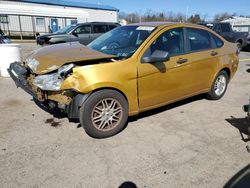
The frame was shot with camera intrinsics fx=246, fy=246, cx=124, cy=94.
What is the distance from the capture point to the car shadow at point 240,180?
2875mm

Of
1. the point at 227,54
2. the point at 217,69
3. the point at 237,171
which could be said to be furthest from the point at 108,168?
the point at 227,54

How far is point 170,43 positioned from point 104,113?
1.77 m

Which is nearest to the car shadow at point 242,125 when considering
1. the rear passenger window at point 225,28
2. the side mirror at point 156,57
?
the side mirror at point 156,57

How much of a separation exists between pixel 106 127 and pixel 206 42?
2.84 metres

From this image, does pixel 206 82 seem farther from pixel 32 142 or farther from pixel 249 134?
pixel 32 142

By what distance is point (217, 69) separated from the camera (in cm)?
530

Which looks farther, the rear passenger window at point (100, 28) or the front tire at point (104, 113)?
the rear passenger window at point (100, 28)

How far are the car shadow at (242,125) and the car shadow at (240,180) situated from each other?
35.7 inches

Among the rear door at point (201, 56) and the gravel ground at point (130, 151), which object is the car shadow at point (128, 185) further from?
the rear door at point (201, 56)

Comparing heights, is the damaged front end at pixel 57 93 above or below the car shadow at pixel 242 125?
above

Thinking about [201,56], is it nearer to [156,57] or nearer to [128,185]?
[156,57]

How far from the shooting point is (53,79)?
12.0 ft

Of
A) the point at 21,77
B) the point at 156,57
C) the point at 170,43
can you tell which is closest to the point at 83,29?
the point at 21,77

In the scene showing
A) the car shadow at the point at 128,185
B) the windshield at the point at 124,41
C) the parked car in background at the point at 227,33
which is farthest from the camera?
the parked car in background at the point at 227,33
